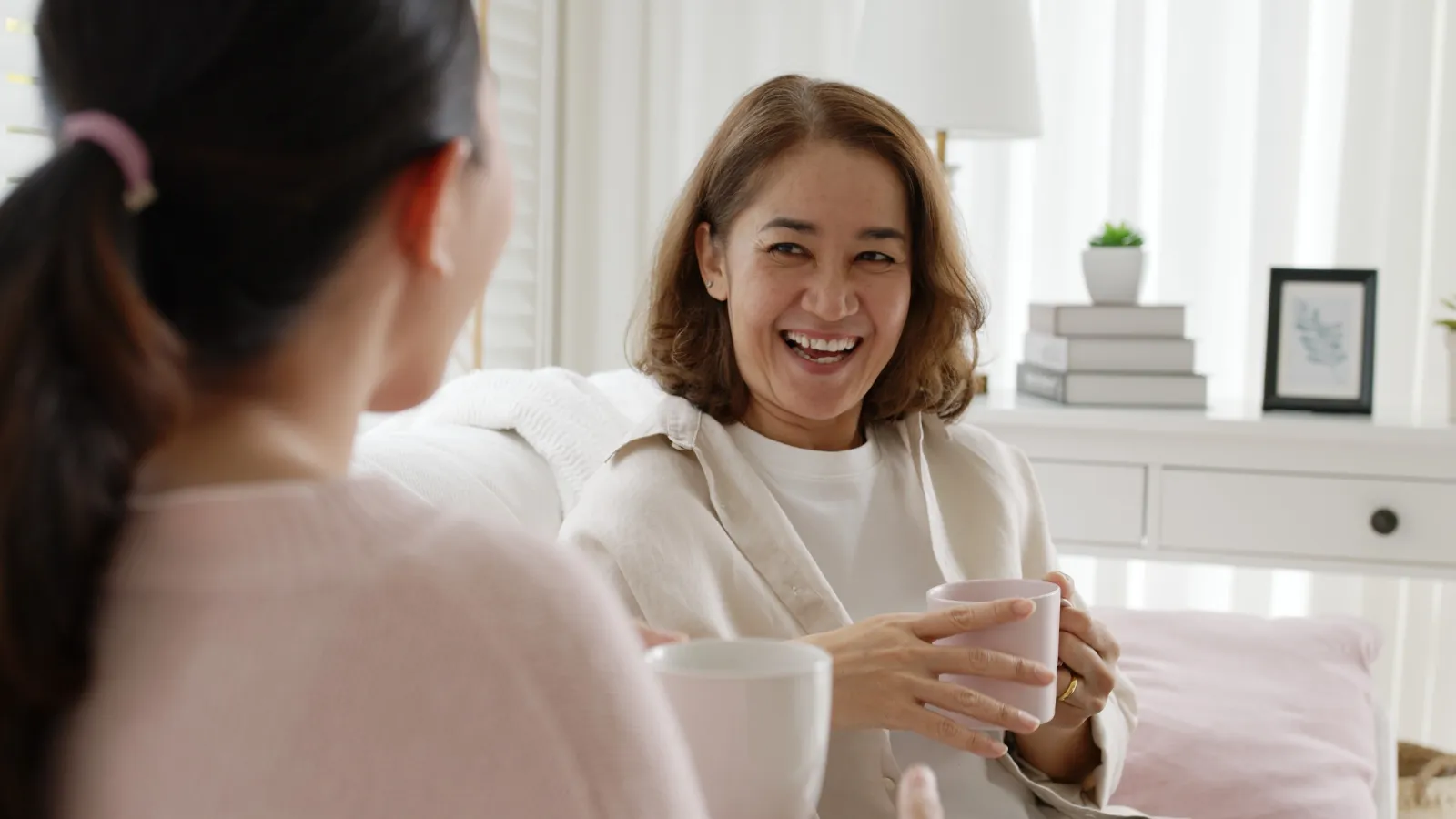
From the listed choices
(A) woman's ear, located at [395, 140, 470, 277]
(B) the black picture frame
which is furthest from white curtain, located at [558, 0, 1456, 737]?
(A) woman's ear, located at [395, 140, 470, 277]

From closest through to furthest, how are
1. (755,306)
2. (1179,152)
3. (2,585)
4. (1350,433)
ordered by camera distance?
(2,585) < (755,306) < (1350,433) < (1179,152)

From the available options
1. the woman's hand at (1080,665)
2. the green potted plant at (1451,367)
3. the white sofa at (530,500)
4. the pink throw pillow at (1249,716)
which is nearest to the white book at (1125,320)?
the green potted plant at (1451,367)

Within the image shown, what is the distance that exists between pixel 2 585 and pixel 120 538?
0.12ft

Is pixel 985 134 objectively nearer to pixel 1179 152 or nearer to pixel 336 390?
pixel 1179 152

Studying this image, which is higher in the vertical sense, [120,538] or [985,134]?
[985,134]

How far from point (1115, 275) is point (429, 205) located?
2063 mm

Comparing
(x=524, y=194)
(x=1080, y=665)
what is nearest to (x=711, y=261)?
(x=1080, y=665)

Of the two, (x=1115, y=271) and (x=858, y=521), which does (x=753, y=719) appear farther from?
(x=1115, y=271)

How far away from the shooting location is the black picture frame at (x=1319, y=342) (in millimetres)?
2281

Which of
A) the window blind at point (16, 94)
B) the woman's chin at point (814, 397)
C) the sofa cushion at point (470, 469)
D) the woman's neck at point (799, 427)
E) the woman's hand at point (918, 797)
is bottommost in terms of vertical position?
the woman's hand at point (918, 797)

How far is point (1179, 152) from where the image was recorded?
2.73 m

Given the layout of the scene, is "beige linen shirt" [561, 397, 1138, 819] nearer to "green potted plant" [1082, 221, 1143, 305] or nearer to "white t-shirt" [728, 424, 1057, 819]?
"white t-shirt" [728, 424, 1057, 819]

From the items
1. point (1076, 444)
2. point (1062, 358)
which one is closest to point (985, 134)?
point (1062, 358)

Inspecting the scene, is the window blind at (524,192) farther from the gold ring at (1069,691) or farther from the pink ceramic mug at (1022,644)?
the pink ceramic mug at (1022,644)
